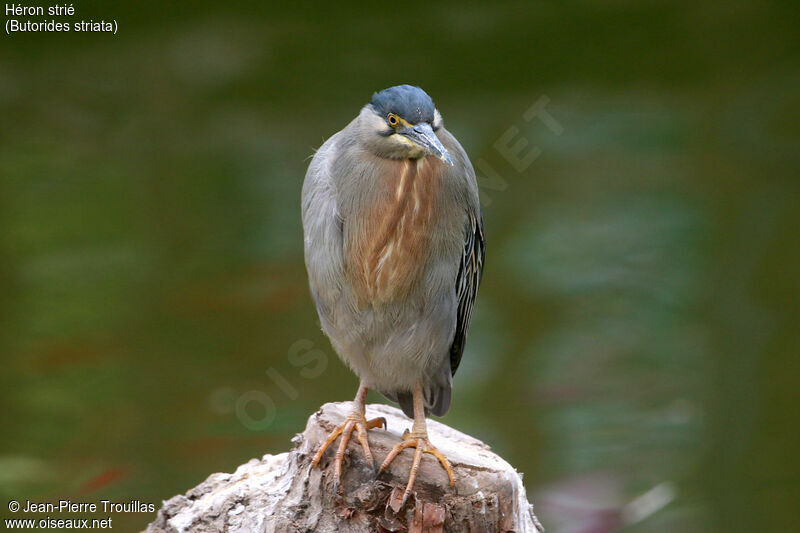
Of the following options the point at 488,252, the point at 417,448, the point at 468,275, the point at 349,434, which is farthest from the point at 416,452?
the point at 488,252

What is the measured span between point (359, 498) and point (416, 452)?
7.2 inches

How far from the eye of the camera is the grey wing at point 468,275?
228 centimetres

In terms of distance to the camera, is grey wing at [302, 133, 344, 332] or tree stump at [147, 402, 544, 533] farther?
grey wing at [302, 133, 344, 332]

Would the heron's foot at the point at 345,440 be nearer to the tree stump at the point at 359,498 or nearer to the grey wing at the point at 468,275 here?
the tree stump at the point at 359,498

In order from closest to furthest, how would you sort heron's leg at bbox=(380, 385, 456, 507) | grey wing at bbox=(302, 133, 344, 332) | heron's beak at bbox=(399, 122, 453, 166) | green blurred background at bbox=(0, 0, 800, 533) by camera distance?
heron's beak at bbox=(399, 122, 453, 166)
heron's leg at bbox=(380, 385, 456, 507)
grey wing at bbox=(302, 133, 344, 332)
green blurred background at bbox=(0, 0, 800, 533)

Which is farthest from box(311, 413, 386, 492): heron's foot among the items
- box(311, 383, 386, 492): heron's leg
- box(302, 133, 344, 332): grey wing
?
box(302, 133, 344, 332): grey wing

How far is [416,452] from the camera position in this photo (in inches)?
84.0

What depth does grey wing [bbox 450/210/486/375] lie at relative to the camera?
2.28m

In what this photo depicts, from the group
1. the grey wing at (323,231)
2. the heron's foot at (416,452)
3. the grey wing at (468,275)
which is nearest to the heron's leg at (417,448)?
the heron's foot at (416,452)

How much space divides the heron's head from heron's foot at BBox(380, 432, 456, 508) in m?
0.71

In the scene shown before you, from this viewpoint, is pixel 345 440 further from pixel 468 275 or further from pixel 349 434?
pixel 468 275

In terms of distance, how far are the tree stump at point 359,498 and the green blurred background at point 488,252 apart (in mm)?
1344

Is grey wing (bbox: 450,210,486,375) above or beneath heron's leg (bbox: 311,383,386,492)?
above

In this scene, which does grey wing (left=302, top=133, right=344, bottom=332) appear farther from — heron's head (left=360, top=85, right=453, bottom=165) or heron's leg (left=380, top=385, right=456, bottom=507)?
heron's leg (left=380, top=385, right=456, bottom=507)
